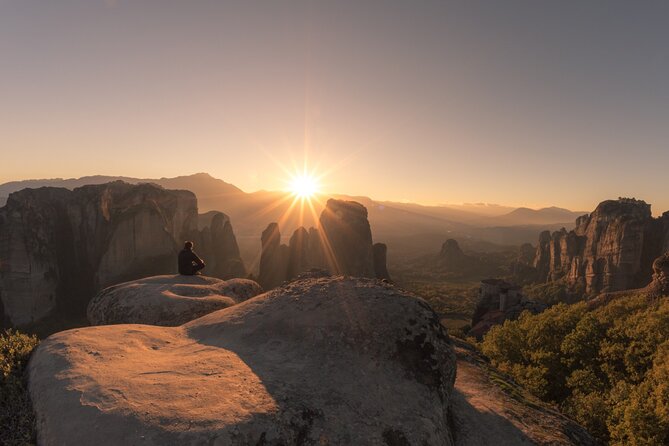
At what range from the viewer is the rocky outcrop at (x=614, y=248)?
86188 mm

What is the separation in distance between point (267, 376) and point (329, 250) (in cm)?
6215

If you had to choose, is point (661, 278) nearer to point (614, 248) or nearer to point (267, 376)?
point (267, 376)

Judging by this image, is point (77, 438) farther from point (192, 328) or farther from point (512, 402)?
point (512, 402)

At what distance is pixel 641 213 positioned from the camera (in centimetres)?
9338

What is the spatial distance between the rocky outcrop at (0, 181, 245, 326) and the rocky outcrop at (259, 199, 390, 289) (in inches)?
793

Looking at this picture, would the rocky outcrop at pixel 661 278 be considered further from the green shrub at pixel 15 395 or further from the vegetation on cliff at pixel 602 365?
the green shrub at pixel 15 395

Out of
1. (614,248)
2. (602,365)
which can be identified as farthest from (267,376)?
(614,248)

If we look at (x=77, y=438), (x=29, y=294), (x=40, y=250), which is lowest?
(x=29, y=294)

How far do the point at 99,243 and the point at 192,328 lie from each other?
199ft

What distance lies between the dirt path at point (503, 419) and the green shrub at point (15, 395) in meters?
11.2

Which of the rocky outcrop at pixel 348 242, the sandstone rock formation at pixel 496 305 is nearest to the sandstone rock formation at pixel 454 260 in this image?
the sandstone rock formation at pixel 496 305

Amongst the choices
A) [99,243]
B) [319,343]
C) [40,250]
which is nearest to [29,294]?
[40,250]

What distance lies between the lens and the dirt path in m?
11.0

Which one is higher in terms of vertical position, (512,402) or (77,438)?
(77,438)
